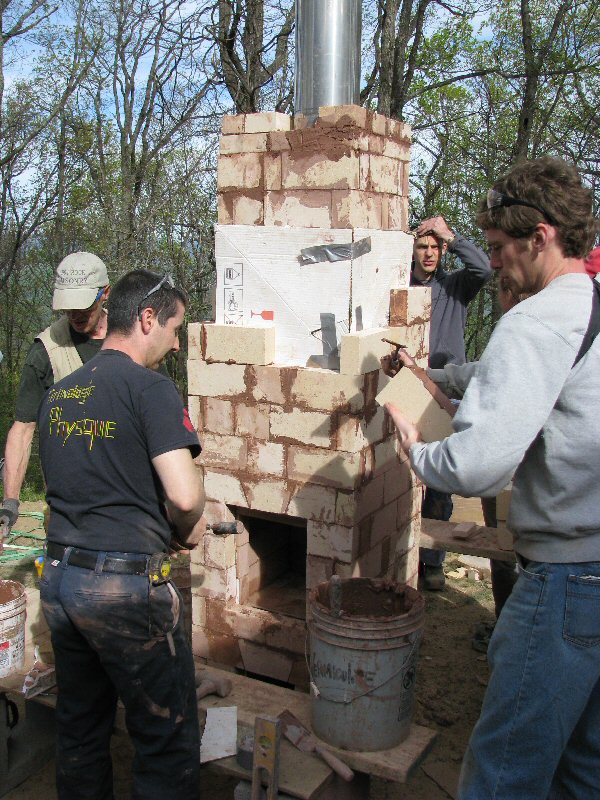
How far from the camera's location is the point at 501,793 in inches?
80.9

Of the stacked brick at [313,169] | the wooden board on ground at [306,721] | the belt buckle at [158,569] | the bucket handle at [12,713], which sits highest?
the stacked brick at [313,169]

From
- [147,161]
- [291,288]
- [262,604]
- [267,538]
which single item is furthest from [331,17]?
[147,161]

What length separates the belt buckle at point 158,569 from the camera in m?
2.51

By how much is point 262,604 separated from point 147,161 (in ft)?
41.6

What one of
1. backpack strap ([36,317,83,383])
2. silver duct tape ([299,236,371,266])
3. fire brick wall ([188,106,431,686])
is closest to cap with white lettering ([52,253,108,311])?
backpack strap ([36,317,83,383])

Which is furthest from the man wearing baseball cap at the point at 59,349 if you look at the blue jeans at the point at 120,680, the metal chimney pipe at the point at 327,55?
the metal chimney pipe at the point at 327,55

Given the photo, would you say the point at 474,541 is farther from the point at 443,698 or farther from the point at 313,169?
the point at 313,169

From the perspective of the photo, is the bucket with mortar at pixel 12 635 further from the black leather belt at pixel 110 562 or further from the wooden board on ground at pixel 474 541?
the wooden board on ground at pixel 474 541

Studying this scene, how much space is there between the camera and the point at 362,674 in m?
2.86

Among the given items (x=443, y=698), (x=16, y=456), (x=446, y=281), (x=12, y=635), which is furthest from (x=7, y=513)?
(x=446, y=281)

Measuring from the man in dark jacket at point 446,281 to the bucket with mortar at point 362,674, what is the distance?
2.32m

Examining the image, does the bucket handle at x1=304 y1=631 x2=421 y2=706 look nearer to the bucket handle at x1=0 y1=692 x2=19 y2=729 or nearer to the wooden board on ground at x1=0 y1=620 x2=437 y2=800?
the wooden board on ground at x1=0 y1=620 x2=437 y2=800

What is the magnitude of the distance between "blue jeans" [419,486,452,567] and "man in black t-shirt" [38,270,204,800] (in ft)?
10.0

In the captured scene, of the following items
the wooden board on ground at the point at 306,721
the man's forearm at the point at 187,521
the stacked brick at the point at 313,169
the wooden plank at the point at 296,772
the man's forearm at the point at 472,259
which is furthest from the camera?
the man's forearm at the point at 472,259
